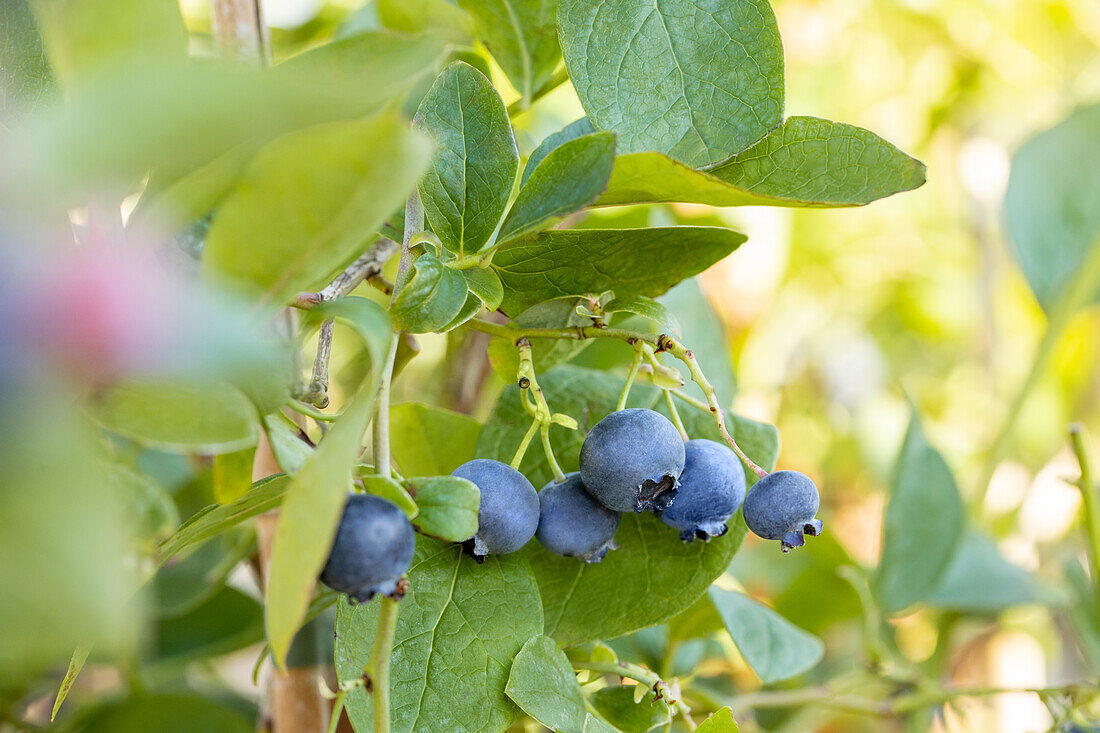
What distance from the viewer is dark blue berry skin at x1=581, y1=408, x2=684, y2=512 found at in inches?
10.8

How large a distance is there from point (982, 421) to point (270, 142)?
4.92 feet

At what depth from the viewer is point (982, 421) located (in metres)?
1.44

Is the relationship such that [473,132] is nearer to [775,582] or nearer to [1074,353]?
[775,582]

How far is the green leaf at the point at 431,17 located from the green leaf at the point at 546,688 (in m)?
0.25

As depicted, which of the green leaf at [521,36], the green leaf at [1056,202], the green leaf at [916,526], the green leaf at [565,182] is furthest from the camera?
the green leaf at [1056,202]

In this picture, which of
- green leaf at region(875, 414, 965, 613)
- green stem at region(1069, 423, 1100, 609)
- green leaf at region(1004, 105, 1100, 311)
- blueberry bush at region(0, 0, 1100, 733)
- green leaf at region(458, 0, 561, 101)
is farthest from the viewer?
green leaf at region(1004, 105, 1100, 311)

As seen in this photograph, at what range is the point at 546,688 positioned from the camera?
0.88ft

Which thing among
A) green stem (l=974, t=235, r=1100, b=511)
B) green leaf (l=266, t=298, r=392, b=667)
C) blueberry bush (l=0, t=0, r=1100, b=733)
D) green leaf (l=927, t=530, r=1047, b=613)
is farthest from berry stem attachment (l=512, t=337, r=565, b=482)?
green stem (l=974, t=235, r=1100, b=511)

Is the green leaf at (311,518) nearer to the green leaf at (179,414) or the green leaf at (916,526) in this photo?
the green leaf at (179,414)

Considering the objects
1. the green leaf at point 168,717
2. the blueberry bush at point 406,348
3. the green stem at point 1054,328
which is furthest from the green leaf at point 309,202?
the green stem at point 1054,328

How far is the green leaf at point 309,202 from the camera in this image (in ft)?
0.48

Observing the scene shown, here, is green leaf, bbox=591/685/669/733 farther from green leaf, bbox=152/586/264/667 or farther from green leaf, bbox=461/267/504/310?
green leaf, bbox=152/586/264/667

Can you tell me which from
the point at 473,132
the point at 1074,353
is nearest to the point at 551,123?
the point at 473,132

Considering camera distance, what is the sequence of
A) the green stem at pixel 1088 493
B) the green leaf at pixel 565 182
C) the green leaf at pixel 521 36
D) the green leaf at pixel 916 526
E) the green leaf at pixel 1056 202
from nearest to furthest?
1. the green leaf at pixel 565 182
2. the green leaf at pixel 521 36
3. the green stem at pixel 1088 493
4. the green leaf at pixel 916 526
5. the green leaf at pixel 1056 202
